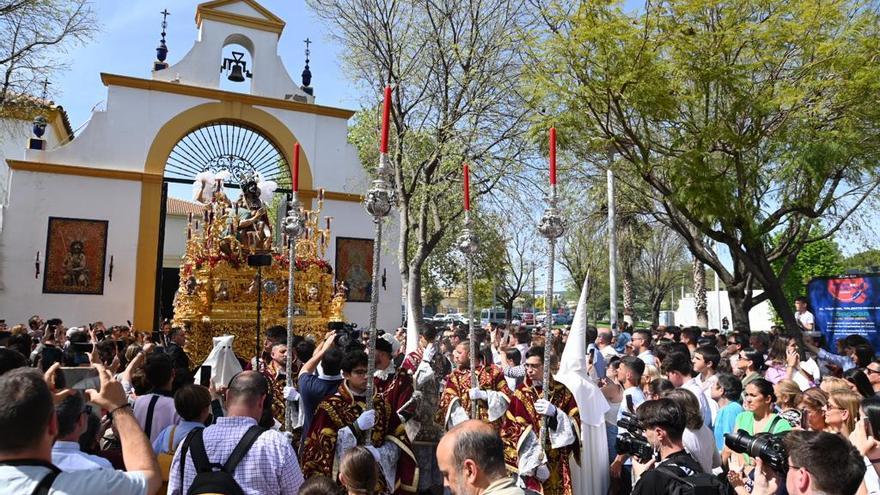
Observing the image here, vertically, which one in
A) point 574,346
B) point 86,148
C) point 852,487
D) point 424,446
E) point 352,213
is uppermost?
point 86,148

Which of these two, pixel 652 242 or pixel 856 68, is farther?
pixel 652 242

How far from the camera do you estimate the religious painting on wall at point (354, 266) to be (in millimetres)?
23406

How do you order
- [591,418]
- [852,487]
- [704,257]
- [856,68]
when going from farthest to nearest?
[704,257] < [856,68] < [591,418] < [852,487]

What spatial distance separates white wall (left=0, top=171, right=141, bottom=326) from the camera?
65.6 feet

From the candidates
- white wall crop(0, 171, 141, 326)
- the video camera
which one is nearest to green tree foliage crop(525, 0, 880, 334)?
the video camera

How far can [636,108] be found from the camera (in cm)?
1317

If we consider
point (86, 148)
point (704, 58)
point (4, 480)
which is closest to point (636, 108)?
point (704, 58)

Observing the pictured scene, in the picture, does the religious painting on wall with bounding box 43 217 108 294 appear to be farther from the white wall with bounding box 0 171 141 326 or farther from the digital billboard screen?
the digital billboard screen

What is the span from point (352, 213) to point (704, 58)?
1397 cm

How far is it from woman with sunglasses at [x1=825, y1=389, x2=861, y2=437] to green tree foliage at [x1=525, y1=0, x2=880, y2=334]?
8.60m

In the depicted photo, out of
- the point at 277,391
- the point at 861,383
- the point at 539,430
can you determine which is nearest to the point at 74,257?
the point at 277,391

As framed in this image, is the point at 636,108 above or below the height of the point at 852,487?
above

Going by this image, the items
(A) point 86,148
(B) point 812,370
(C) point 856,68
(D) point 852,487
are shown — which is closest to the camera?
(D) point 852,487

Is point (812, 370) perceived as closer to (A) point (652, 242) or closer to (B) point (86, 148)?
(B) point (86, 148)
